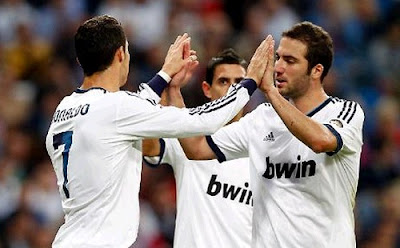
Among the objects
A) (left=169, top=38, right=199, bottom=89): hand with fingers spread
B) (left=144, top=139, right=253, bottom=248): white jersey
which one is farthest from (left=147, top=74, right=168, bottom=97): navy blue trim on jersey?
(left=144, top=139, right=253, bottom=248): white jersey

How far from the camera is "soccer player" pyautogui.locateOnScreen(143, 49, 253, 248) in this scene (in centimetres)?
691

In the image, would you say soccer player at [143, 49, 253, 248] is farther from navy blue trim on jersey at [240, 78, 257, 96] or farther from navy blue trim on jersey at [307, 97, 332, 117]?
navy blue trim on jersey at [240, 78, 257, 96]

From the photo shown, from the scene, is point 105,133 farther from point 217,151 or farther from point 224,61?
point 224,61

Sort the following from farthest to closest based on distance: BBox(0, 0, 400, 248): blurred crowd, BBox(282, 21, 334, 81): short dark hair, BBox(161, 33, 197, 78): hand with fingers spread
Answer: BBox(0, 0, 400, 248): blurred crowd
BBox(282, 21, 334, 81): short dark hair
BBox(161, 33, 197, 78): hand with fingers spread

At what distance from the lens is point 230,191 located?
702 centimetres

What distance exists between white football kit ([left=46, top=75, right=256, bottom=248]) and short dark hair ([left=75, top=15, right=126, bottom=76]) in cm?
15

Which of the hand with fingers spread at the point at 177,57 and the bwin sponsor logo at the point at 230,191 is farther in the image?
the bwin sponsor logo at the point at 230,191

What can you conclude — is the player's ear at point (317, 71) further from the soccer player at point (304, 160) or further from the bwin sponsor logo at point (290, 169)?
the bwin sponsor logo at point (290, 169)

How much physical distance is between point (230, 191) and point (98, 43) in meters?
1.64

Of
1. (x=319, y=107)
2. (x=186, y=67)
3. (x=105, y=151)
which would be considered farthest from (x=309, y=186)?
(x=105, y=151)

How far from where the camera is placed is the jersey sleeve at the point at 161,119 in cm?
575

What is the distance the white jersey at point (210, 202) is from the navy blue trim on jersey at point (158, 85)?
0.85m

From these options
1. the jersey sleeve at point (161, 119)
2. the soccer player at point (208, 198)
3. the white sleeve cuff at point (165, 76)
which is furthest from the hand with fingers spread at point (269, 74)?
the soccer player at point (208, 198)

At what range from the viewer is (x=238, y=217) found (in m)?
6.96
